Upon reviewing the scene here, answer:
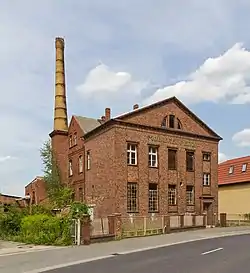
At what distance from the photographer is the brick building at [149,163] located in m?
42.1

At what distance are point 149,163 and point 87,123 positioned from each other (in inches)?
480

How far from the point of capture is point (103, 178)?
1721 inches

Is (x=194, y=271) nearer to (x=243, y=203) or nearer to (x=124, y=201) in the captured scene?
(x=124, y=201)

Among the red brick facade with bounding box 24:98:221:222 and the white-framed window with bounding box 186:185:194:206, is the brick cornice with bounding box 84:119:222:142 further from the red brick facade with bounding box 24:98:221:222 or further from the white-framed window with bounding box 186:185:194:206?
the white-framed window with bounding box 186:185:194:206

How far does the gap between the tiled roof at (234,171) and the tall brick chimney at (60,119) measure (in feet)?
69.5

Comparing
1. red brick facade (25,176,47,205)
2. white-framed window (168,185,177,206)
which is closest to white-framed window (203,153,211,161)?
white-framed window (168,185,177,206)

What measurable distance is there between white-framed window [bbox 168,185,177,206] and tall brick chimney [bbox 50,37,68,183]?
49.0ft

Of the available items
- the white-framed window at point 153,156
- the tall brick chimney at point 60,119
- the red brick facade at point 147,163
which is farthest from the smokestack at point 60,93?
the white-framed window at point 153,156

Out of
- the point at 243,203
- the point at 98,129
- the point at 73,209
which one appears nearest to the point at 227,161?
the point at 243,203

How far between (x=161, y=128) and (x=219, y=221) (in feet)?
34.9

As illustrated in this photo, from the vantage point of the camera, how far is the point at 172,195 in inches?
1785

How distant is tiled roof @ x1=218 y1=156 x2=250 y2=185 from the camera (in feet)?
196

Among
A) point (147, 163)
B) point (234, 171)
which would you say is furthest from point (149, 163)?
point (234, 171)

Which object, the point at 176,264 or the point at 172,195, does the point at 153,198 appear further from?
the point at 176,264
